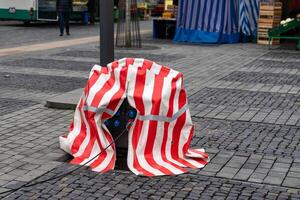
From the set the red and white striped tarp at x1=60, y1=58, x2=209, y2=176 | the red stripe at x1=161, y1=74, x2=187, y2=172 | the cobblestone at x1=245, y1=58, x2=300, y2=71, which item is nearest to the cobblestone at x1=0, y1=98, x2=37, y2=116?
the red and white striped tarp at x1=60, y1=58, x2=209, y2=176

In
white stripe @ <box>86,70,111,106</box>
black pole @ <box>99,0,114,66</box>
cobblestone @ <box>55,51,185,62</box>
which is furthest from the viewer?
cobblestone @ <box>55,51,185,62</box>

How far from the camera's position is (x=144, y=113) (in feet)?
19.2

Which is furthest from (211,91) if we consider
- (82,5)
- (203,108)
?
(82,5)

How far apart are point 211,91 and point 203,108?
1.62m

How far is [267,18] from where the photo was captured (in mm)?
19797

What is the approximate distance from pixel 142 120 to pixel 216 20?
14.6 metres

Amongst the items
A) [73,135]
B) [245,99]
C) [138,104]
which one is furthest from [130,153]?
[245,99]

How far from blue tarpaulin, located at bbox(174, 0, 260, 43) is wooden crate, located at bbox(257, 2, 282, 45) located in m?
0.99

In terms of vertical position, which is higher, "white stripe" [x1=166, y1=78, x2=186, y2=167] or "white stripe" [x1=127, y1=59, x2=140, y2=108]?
"white stripe" [x1=127, y1=59, x2=140, y2=108]

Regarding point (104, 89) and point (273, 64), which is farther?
point (273, 64)

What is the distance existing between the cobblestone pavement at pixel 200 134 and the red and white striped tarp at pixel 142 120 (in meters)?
0.22

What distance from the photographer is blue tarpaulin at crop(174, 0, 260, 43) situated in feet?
65.0

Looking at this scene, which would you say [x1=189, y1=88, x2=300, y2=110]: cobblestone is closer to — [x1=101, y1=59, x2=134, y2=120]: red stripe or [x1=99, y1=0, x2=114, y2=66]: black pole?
[x1=99, y1=0, x2=114, y2=66]: black pole

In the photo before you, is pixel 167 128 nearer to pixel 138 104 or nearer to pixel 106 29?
pixel 138 104
